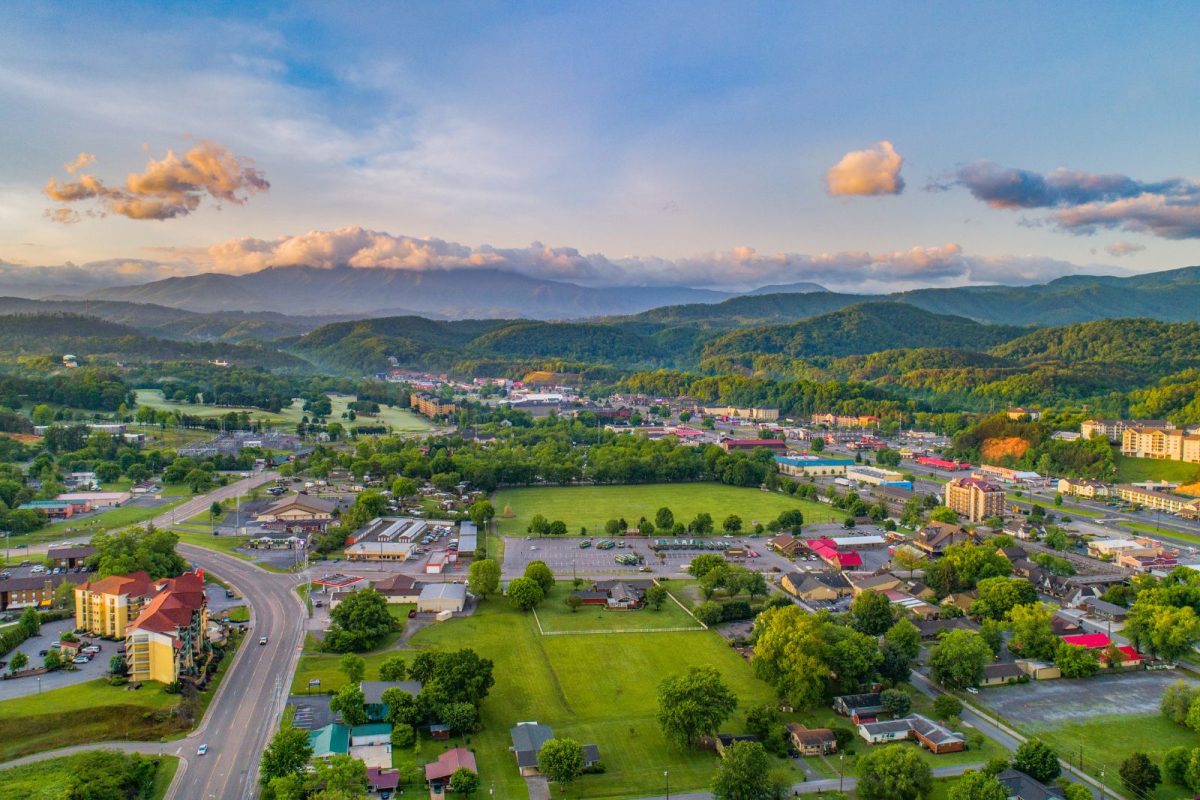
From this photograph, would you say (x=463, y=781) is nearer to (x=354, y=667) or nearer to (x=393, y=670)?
(x=393, y=670)

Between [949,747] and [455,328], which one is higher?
[455,328]

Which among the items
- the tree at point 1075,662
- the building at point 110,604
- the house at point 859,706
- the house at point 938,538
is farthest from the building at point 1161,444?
the building at point 110,604

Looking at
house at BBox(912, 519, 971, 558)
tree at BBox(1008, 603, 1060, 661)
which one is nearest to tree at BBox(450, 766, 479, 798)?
tree at BBox(1008, 603, 1060, 661)

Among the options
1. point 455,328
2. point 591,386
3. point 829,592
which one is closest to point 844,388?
point 591,386

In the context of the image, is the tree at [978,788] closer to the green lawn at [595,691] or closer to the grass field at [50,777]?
the green lawn at [595,691]

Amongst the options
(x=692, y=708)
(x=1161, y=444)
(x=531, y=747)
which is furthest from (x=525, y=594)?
(x=1161, y=444)

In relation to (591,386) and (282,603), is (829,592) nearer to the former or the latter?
(282,603)
